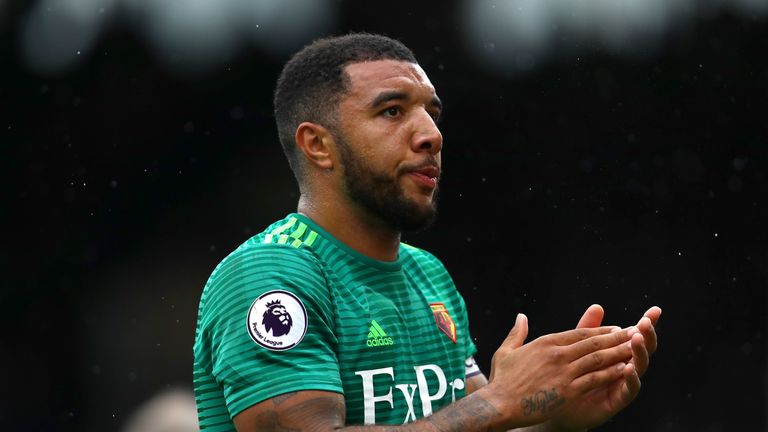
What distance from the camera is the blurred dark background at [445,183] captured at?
710 centimetres

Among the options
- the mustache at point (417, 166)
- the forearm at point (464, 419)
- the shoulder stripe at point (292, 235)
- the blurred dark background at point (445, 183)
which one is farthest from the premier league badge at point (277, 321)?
the blurred dark background at point (445, 183)

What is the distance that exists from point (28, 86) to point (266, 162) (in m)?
1.53

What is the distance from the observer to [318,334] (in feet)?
9.77

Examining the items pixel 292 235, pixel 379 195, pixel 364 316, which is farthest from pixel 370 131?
pixel 364 316

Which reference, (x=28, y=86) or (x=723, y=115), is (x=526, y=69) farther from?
(x=28, y=86)

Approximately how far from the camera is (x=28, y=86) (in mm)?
7156

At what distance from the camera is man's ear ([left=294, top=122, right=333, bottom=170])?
135 inches

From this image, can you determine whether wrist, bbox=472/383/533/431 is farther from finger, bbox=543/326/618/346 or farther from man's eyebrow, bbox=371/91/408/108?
man's eyebrow, bbox=371/91/408/108

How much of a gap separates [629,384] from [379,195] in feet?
2.87

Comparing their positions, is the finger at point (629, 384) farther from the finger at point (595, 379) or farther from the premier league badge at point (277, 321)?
the premier league badge at point (277, 321)

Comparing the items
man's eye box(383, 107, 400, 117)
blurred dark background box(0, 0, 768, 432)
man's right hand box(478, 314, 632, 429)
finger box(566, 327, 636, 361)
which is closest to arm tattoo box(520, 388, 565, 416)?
man's right hand box(478, 314, 632, 429)

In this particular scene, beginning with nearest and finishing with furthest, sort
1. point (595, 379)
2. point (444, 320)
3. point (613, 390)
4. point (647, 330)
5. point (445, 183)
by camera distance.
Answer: point (595, 379) → point (647, 330) → point (613, 390) → point (444, 320) → point (445, 183)

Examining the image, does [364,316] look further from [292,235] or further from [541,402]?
[541,402]

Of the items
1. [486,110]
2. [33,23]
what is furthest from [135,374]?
[486,110]
